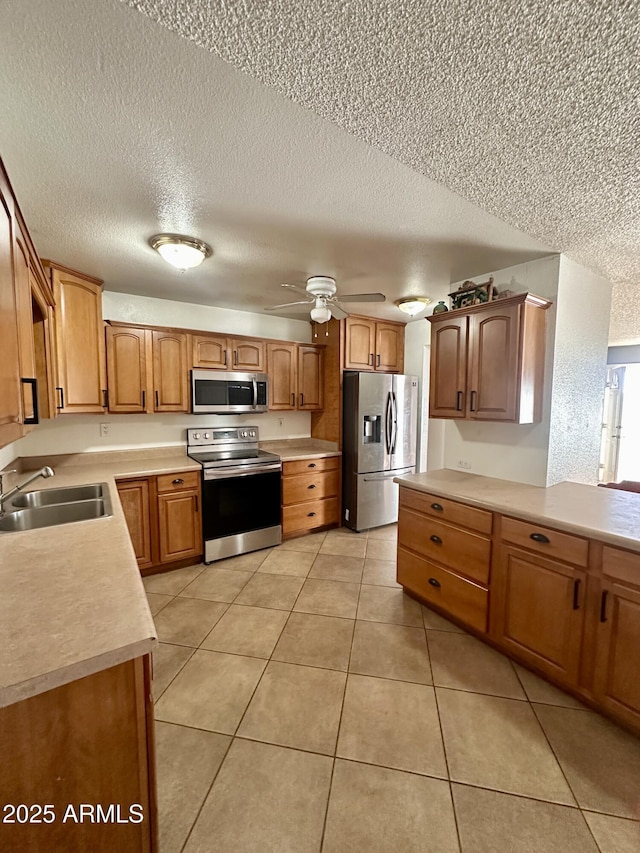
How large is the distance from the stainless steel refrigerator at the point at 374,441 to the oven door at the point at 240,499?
849 millimetres

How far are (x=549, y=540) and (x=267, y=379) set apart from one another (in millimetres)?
2770

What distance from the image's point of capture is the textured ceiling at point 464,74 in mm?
837

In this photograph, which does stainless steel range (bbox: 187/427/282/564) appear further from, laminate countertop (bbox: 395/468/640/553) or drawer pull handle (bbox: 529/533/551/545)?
drawer pull handle (bbox: 529/533/551/545)

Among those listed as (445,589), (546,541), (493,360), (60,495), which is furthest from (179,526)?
(493,360)

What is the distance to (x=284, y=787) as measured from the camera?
1326mm

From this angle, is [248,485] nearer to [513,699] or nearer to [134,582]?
[134,582]

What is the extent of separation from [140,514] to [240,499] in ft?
2.71

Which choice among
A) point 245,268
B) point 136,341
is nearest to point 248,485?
point 136,341

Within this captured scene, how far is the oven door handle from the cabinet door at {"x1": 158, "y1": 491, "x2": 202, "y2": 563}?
218 mm

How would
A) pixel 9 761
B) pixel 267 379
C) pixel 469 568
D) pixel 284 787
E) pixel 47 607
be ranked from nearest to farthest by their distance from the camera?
pixel 9 761
pixel 47 607
pixel 284 787
pixel 469 568
pixel 267 379

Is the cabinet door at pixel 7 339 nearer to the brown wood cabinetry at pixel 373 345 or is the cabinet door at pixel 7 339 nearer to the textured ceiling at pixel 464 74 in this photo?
the textured ceiling at pixel 464 74

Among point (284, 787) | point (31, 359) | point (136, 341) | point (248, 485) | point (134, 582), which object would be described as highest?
point (136, 341)

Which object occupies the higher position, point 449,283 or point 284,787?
point 449,283

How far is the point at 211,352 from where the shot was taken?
132 inches
